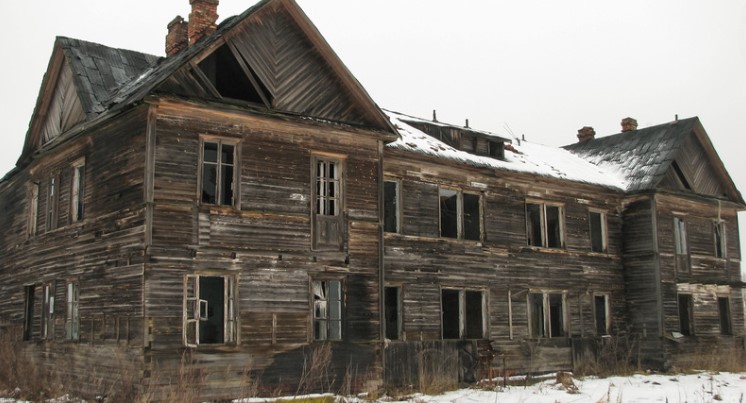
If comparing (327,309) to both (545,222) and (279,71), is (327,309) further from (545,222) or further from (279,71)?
(545,222)

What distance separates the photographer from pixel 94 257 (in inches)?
695

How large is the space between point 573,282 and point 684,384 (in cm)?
471

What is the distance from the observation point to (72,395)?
17.1m

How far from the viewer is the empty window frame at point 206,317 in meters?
16.1

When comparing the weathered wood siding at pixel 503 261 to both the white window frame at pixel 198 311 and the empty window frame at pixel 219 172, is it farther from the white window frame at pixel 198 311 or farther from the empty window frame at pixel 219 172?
the empty window frame at pixel 219 172

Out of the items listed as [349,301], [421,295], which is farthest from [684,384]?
[349,301]

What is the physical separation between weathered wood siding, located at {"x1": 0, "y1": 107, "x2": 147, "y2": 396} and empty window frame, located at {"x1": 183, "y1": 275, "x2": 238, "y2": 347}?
972 mm

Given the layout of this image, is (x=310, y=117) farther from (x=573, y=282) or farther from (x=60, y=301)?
(x=573, y=282)

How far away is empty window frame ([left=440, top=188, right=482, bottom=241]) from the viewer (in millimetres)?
22750

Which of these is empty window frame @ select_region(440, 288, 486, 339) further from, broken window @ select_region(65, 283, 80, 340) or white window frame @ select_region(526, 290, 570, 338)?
broken window @ select_region(65, 283, 80, 340)

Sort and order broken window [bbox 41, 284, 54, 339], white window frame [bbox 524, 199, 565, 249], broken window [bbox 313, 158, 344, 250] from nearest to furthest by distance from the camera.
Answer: broken window [bbox 313, 158, 344, 250] → broken window [bbox 41, 284, 54, 339] → white window frame [bbox 524, 199, 565, 249]

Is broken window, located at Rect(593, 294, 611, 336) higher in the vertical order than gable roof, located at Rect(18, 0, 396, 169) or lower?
lower

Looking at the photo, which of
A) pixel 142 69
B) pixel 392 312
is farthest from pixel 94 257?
pixel 392 312

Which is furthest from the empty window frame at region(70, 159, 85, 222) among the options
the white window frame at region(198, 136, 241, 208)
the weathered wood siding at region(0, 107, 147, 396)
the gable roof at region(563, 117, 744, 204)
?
the gable roof at region(563, 117, 744, 204)
